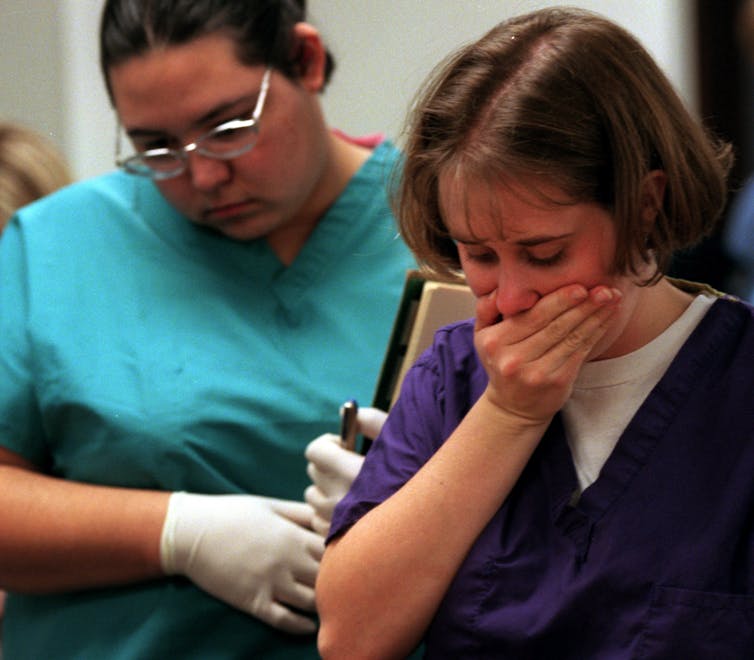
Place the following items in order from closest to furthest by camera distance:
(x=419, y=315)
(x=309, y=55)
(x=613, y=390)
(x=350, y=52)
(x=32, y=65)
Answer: (x=613, y=390), (x=419, y=315), (x=309, y=55), (x=350, y=52), (x=32, y=65)

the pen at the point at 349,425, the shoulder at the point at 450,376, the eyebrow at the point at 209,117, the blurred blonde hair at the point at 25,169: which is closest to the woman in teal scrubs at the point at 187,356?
the eyebrow at the point at 209,117

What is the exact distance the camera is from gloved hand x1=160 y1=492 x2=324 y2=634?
1.38 meters

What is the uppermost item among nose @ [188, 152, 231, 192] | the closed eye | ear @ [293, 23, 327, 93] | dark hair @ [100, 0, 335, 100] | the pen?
dark hair @ [100, 0, 335, 100]

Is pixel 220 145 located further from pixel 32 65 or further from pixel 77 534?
pixel 32 65

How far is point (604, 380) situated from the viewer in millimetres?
1041

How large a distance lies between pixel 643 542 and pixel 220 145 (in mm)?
770

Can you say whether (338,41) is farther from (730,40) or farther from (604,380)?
(730,40)

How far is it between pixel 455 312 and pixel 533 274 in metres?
0.31

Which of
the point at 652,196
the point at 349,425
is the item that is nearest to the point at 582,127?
the point at 652,196

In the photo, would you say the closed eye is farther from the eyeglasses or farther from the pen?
the eyeglasses

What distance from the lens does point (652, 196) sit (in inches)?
37.8

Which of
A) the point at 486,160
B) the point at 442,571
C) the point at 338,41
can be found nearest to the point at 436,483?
the point at 442,571

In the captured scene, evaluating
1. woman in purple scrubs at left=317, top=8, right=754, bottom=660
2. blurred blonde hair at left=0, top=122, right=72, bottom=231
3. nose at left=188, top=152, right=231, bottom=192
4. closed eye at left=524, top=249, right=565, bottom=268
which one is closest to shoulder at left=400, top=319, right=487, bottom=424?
woman in purple scrubs at left=317, top=8, right=754, bottom=660

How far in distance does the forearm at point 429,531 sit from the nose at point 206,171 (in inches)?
23.1
